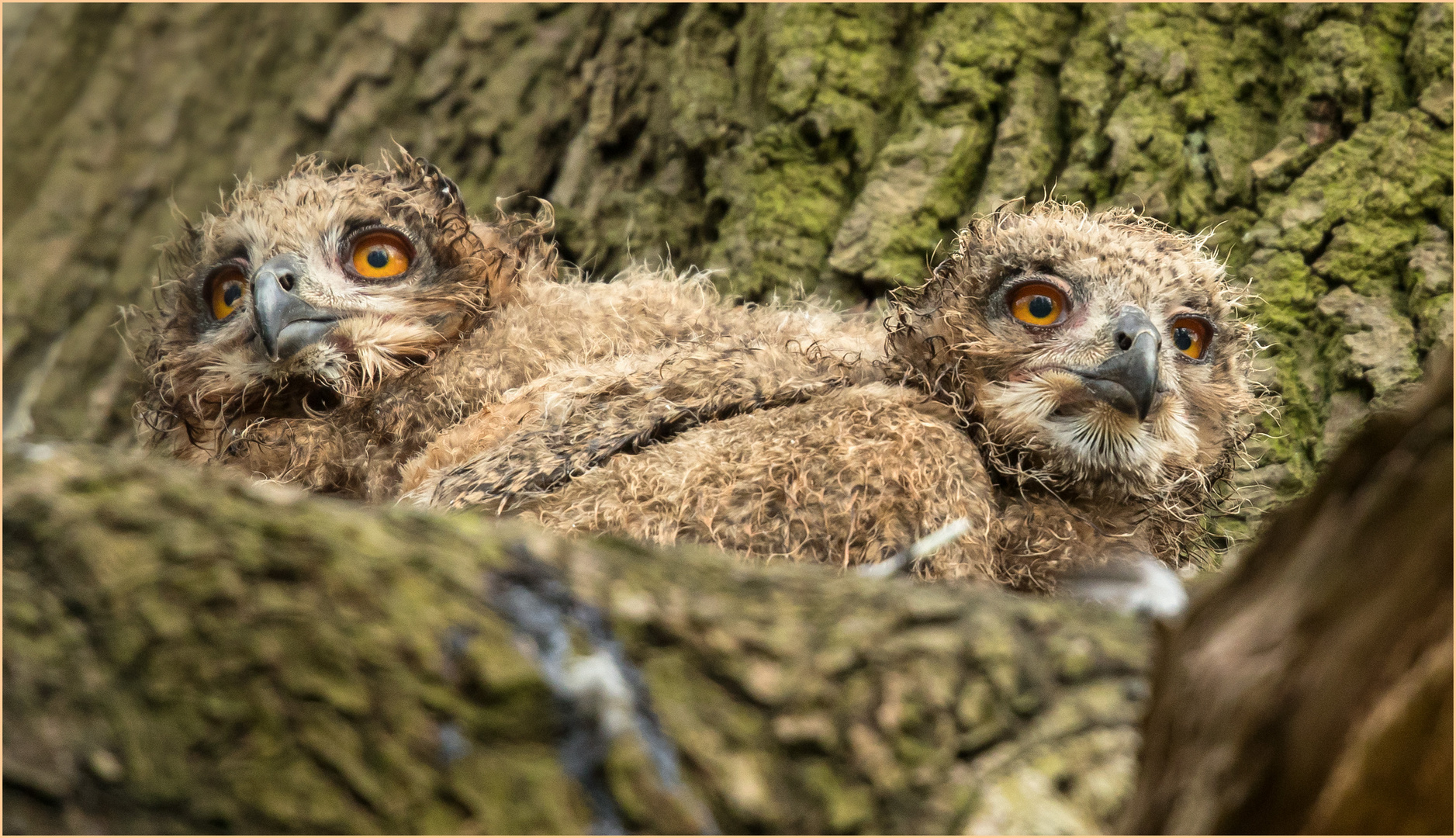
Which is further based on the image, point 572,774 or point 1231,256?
point 1231,256

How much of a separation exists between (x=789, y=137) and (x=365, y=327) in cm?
217

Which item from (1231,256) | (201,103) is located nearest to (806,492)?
(1231,256)

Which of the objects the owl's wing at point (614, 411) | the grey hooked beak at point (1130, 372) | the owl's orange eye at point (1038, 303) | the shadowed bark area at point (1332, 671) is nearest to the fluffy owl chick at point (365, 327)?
the owl's wing at point (614, 411)

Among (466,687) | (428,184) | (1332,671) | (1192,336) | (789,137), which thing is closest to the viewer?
(1332,671)

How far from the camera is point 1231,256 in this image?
495 centimetres

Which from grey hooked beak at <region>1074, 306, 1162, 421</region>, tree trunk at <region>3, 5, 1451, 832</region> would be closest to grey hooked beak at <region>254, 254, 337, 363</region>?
tree trunk at <region>3, 5, 1451, 832</region>

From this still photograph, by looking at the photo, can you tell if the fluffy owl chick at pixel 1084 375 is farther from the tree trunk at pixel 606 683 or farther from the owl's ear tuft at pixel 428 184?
the owl's ear tuft at pixel 428 184

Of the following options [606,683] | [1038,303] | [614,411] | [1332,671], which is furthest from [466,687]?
[1038,303]

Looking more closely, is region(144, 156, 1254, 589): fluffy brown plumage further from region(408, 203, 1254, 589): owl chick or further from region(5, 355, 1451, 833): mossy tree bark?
region(5, 355, 1451, 833): mossy tree bark

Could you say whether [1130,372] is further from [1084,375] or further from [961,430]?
[961,430]

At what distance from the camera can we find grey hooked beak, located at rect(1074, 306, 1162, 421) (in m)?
3.69

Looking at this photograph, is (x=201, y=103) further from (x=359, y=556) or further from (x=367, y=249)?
(x=359, y=556)

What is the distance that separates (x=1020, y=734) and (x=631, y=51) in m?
4.87

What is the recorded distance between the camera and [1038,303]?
397 centimetres
